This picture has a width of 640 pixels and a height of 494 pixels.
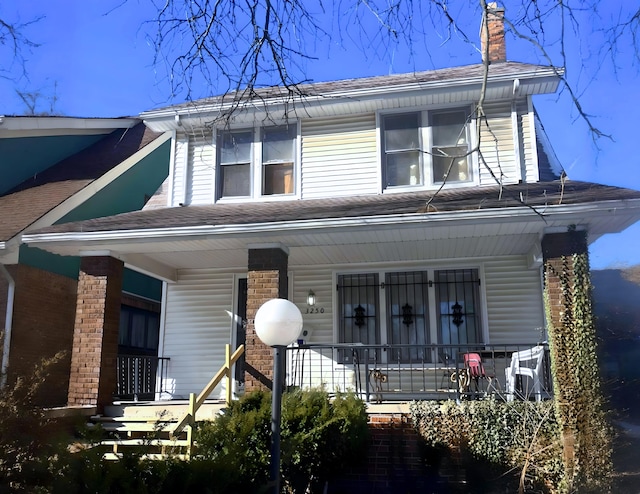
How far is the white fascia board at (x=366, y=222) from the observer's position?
25.4 feet

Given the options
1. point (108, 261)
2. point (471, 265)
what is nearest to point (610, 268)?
point (471, 265)

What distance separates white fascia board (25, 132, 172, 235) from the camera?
11.6 metres

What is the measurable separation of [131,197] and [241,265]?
4609 mm

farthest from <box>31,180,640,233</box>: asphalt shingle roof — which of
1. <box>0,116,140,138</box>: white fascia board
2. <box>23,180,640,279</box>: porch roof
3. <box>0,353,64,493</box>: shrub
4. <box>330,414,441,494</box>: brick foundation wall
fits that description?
<box>0,116,140,138</box>: white fascia board

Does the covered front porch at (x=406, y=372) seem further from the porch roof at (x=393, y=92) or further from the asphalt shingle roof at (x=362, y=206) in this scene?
the porch roof at (x=393, y=92)

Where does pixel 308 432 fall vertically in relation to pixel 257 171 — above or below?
below

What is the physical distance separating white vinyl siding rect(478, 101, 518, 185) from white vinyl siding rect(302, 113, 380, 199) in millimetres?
1805

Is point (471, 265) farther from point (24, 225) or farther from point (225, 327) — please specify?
point (24, 225)

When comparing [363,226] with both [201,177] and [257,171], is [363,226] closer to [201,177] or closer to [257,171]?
[257,171]

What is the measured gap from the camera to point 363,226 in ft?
27.7

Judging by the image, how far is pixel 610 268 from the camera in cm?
1756

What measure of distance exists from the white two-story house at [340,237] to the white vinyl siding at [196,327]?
0.03m

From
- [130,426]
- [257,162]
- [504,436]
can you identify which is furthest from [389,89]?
[130,426]

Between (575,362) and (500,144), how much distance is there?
13.7 feet
